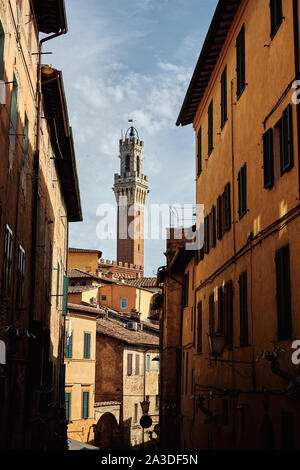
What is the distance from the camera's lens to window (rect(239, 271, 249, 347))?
46.7ft

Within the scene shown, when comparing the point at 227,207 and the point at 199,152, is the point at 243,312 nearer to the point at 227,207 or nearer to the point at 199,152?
the point at 227,207

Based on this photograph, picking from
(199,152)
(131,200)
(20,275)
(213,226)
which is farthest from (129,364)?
(131,200)

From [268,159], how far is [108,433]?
3417 centimetres

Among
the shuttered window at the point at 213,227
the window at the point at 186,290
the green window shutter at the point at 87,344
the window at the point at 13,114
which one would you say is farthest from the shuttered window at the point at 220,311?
the green window shutter at the point at 87,344

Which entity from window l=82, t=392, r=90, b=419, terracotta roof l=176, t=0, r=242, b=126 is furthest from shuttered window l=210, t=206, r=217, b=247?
window l=82, t=392, r=90, b=419

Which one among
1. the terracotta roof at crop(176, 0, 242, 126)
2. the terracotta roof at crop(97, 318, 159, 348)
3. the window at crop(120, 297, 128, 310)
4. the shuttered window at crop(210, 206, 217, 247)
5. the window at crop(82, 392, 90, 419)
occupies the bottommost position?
the window at crop(82, 392, 90, 419)

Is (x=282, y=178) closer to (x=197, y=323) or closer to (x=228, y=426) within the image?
(x=228, y=426)

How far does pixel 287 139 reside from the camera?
1112 cm

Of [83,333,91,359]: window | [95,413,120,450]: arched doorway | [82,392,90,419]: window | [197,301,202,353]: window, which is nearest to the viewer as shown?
[197,301,202,353]: window

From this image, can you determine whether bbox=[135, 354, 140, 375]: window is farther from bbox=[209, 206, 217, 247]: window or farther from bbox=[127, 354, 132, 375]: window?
bbox=[209, 206, 217, 247]: window

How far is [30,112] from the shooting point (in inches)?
645

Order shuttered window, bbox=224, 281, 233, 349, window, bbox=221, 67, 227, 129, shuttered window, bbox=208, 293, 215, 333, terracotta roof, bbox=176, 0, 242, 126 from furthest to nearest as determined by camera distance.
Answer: shuttered window, bbox=208, 293, 215, 333, window, bbox=221, 67, 227, 129, shuttered window, bbox=224, 281, 233, 349, terracotta roof, bbox=176, 0, 242, 126

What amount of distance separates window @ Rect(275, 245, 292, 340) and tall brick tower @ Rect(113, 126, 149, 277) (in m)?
119

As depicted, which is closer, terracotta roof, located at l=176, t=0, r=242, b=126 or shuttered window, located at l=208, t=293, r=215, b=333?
terracotta roof, located at l=176, t=0, r=242, b=126
